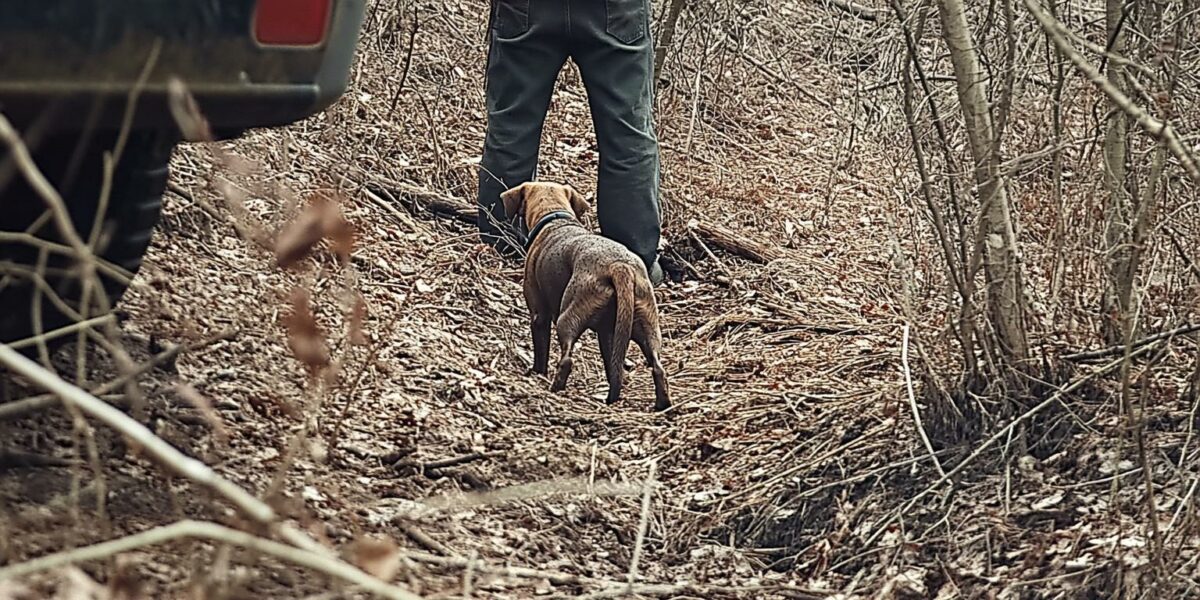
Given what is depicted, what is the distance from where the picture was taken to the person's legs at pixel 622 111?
711 centimetres

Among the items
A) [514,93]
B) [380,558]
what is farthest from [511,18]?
[380,558]

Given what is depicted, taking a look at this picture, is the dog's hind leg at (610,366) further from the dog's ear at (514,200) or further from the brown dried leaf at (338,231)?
the brown dried leaf at (338,231)

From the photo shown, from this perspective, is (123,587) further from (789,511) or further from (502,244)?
(502,244)

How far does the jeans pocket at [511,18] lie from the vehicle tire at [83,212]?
3.82 meters

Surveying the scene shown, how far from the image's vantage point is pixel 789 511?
15.5 ft

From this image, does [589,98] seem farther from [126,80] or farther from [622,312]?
[126,80]

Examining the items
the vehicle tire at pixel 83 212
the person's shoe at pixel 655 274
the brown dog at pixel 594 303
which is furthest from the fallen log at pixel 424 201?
the vehicle tire at pixel 83 212

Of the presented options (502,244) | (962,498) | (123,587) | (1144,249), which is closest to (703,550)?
(962,498)

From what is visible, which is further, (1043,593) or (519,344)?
(519,344)

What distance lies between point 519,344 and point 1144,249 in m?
3.38

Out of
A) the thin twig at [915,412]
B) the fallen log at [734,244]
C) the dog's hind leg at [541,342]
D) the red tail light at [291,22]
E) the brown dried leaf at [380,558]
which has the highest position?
the red tail light at [291,22]

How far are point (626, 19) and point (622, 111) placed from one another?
0.51m

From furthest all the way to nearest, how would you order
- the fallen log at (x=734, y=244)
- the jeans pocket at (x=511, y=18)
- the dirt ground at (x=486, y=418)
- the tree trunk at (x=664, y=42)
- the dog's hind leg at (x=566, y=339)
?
the tree trunk at (x=664, y=42) < the fallen log at (x=734, y=244) < the jeans pocket at (x=511, y=18) < the dog's hind leg at (x=566, y=339) < the dirt ground at (x=486, y=418)

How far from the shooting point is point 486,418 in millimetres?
5527
